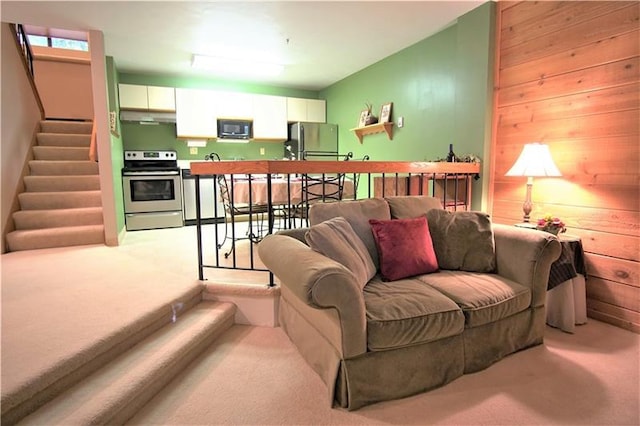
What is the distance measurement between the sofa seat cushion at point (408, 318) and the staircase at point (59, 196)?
145 inches

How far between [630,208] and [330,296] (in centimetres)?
228

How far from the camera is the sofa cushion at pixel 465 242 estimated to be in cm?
231

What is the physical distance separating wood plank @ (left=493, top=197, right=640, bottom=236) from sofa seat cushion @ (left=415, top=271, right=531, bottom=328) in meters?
0.98

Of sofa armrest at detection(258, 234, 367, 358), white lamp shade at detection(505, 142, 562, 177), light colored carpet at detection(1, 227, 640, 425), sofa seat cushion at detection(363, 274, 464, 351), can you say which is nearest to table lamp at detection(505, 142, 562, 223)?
white lamp shade at detection(505, 142, 562, 177)

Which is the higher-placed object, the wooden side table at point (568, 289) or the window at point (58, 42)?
the window at point (58, 42)

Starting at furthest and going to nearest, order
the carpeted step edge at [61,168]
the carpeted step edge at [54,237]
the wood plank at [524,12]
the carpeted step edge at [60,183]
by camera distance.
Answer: the carpeted step edge at [61,168] → the carpeted step edge at [60,183] → the carpeted step edge at [54,237] → the wood plank at [524,12]

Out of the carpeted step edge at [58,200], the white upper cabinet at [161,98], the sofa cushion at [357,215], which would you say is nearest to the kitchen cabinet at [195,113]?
the white upper cabinet at [161,98]

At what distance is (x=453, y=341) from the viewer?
1.85m

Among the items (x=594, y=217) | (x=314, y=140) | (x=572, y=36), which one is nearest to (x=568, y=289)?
(x=594, y=217)

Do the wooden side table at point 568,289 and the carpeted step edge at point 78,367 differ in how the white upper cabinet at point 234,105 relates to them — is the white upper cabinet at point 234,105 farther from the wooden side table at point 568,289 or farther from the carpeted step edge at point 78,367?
the wooden side table at point 568,289

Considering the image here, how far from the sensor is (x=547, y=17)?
2783mm

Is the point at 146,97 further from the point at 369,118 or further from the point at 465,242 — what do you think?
the point at 465,242

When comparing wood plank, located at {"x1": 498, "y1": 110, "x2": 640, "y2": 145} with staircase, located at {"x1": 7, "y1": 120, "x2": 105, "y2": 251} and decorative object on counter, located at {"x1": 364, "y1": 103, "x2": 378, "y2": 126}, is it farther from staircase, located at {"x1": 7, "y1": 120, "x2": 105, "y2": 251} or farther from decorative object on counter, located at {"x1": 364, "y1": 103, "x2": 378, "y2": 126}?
staircase, located at {"x1": 7, "y1": 120, "x2": 105, "y2": 251}

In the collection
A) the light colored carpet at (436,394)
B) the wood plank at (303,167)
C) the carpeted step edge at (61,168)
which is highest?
the carpeted step edge at (61,168)
